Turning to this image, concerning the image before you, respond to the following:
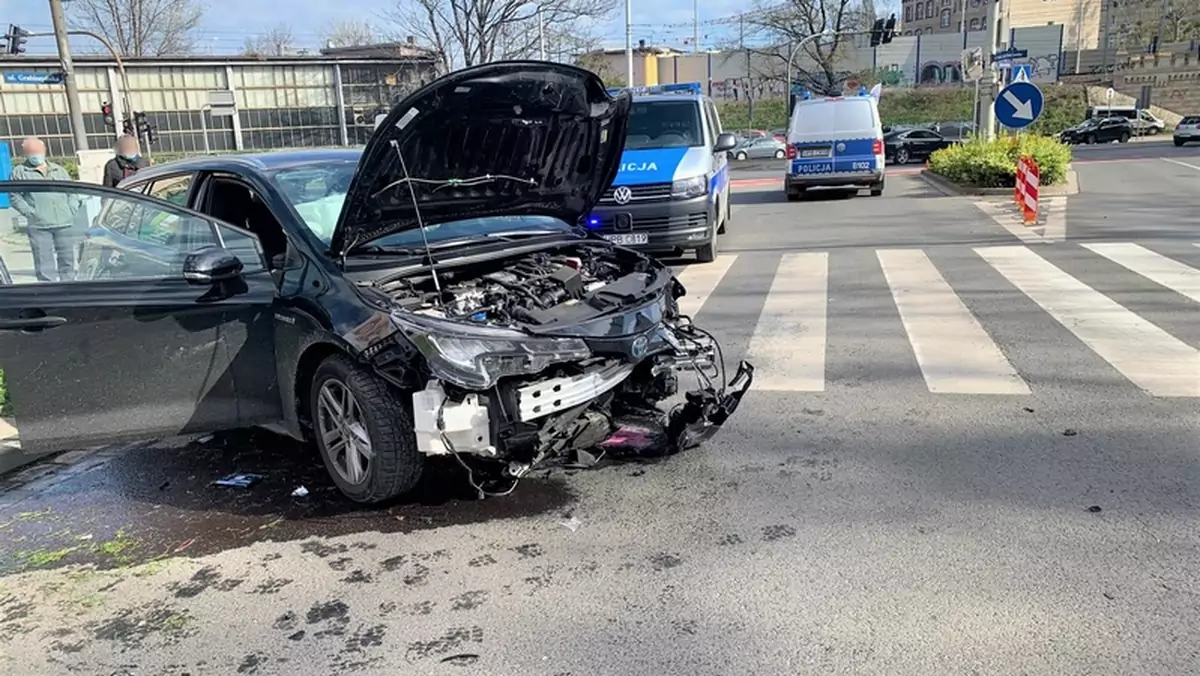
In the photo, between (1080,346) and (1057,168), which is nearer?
(1080,346)

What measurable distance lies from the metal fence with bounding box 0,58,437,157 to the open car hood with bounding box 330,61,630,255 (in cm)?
3914

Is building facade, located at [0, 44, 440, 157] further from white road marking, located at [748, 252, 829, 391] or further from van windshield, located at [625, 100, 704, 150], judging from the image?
white road marking, located at [748, 252, 829, 391]

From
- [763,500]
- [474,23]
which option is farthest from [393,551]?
[474,23]

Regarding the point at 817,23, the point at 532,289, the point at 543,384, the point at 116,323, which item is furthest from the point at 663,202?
the point at 817,23

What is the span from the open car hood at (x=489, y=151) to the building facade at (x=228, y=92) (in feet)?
129

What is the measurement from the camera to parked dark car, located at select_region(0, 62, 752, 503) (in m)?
3.95

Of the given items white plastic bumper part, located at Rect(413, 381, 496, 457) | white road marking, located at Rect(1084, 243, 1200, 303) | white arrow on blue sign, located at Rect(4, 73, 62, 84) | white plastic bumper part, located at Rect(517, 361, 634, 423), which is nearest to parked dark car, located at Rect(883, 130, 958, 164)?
white road marking, located at Rect(1084, 243, 1200, 303)

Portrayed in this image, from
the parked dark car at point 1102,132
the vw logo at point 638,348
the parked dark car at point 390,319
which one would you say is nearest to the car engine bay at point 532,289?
the parked dark car at point 390,319

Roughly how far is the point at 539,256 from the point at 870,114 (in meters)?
15.7

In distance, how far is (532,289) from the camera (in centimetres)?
450

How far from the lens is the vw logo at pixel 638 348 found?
4277mm

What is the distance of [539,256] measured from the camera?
16.2 ft

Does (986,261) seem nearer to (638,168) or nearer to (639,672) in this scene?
(638,168)

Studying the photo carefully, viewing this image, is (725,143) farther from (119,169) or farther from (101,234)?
(101,234)
